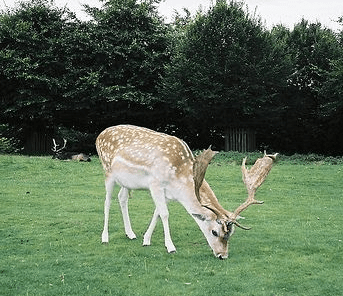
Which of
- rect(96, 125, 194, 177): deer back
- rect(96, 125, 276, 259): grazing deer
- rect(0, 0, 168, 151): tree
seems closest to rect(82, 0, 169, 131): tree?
rect(0, 0, 168, 151): tree

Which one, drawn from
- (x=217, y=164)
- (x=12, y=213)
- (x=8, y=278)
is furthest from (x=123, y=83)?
(x=8, y=278)

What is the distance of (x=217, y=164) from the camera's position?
20.7 metres

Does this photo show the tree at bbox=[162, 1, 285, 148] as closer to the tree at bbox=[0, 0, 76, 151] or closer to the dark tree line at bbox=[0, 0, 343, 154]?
the dark tree line at bbox=[0, 0, 343, 154]

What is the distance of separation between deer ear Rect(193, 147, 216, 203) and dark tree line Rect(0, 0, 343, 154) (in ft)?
61.9

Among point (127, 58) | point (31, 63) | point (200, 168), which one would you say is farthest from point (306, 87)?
point (200, 168)

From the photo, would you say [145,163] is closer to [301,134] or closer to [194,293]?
[194,293]

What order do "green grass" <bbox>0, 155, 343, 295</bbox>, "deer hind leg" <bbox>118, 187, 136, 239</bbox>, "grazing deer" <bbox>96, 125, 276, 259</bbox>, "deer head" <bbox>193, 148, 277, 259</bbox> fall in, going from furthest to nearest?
"deer hind leg" <bbox>118, 187, 136, 239</bbox>, "grazing deer" <bbox>96, 125, 276, 259</bbox>, "deer head" <bbox>193, 148, 277, 259</bbox>, "green grass" <bbox>0, 155, 343, 295</bbox>

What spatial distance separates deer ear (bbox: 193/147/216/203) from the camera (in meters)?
7.40

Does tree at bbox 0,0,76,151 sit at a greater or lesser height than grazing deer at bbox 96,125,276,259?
greater

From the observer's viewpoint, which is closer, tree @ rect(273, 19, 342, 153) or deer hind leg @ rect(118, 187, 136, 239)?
deer hind leg @ rect(118, 187, 136, 239)

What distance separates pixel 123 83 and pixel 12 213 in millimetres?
18052


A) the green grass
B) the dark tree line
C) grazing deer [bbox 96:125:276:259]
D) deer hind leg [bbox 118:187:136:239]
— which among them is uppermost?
the dark tree line

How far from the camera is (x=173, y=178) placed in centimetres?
789

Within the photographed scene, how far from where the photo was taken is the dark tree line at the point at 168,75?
26.8m
